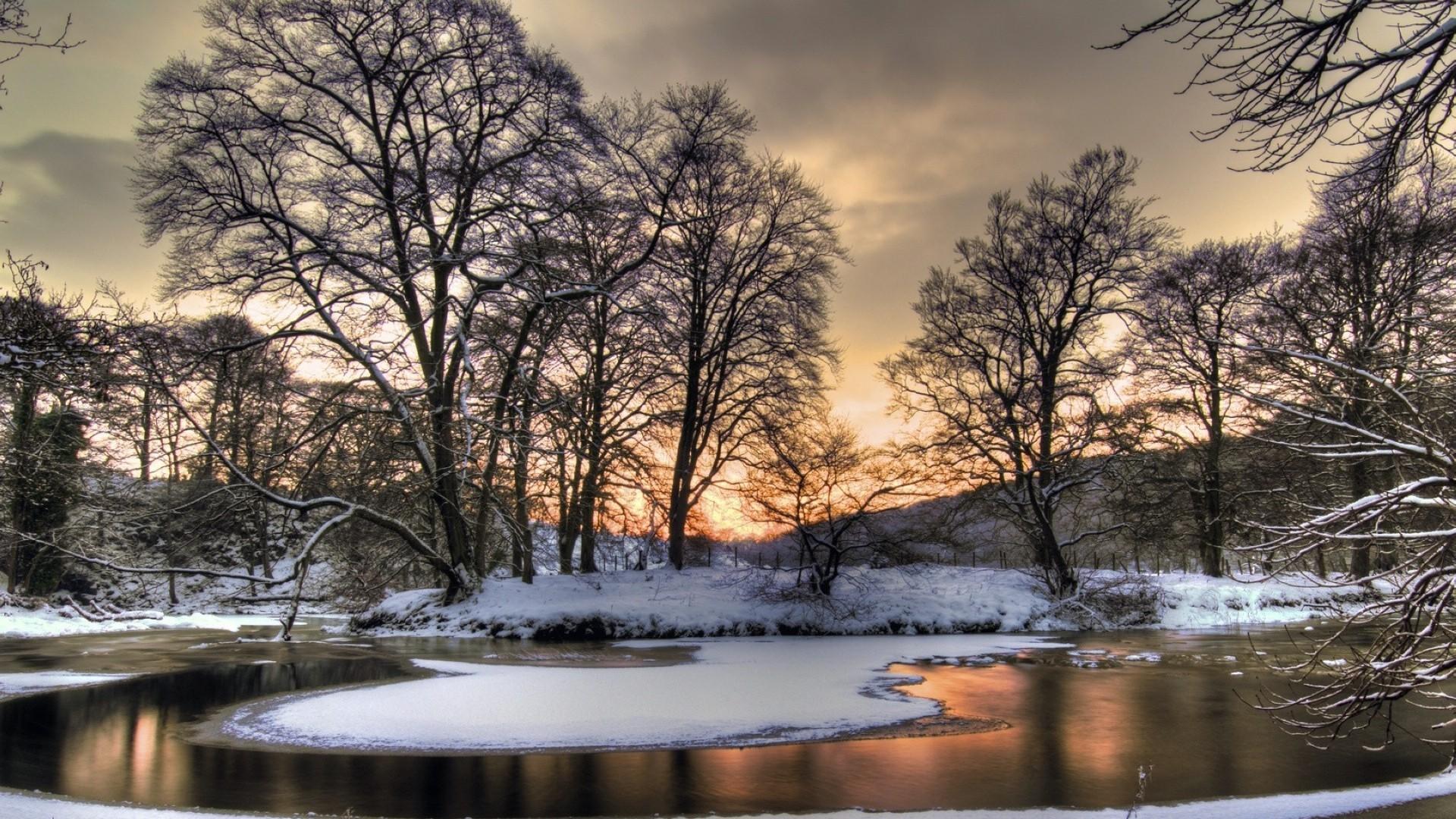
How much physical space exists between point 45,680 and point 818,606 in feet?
49.6

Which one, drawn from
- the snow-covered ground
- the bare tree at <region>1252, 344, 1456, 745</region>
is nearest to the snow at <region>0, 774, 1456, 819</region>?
the bare tree at <region>1252, 344, 1456, 745</region>

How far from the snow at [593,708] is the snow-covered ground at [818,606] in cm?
524

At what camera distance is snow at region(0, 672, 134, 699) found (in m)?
11.9

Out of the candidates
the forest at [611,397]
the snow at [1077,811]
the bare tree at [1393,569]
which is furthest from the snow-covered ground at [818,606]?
the bare tree at [1393,569]

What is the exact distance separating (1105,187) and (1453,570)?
70.9 ft

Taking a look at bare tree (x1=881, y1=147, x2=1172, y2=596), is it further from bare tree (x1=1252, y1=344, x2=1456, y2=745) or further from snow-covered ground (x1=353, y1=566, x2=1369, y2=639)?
bare tree (x1=1252, y1=344, x2=1456, y2=745)

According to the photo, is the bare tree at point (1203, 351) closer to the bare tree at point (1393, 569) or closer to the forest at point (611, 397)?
the forest at point (611, 397)

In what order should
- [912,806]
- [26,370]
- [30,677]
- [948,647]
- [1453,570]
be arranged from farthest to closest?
[948,647] → [30,677] → [26,370] → [912,806] → [1453,570]

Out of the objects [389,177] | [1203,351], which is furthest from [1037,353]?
[389,177]

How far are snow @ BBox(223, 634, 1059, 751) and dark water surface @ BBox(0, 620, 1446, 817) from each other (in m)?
0.47

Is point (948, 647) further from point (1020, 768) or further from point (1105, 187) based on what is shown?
point (1105, 187)

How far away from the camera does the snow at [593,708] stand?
351 inches

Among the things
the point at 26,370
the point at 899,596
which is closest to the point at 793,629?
the point at 899,596

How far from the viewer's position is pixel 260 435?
25953 millimetres
